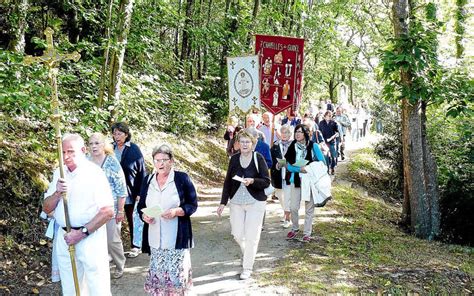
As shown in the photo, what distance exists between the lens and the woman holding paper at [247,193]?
6129mm

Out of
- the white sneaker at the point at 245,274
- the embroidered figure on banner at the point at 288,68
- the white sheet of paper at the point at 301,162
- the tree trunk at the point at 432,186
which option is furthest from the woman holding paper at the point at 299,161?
the embroidered figure on banner at the point at 288,68

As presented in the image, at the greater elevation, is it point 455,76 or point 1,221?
point 455,76

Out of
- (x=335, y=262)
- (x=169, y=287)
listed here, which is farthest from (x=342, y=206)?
(x=169, y=287)

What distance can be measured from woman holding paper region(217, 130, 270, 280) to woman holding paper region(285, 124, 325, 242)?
1733 millimetres

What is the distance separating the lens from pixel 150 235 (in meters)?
4.83

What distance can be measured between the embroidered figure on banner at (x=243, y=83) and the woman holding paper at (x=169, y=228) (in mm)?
6095

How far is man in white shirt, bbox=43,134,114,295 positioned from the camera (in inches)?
160

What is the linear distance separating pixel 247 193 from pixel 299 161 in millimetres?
1838

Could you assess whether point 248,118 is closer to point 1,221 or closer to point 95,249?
point 1,221

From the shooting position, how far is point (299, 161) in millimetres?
7711

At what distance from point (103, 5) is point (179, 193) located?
8.36 metres

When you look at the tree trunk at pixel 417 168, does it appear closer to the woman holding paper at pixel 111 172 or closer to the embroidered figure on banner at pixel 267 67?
the embroidered figure on banner at pixel 267 67

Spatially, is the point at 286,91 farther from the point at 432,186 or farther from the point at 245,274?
the point at 245,274

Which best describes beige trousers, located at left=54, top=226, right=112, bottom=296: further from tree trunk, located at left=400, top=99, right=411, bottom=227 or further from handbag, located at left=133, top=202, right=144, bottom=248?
tree trunk, located at left=400, top=99, right=411, bottom=227
